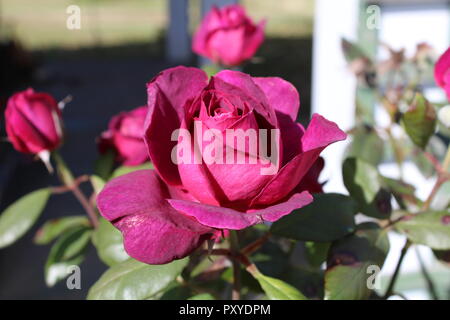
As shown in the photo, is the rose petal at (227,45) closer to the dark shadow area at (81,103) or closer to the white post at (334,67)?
the dark shadow area at (81,103)

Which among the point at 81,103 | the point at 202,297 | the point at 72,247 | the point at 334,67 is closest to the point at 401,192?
the point at 202,297

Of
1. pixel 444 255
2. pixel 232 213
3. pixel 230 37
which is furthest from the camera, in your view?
pixel 230 37

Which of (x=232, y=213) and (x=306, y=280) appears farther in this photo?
(x=306, y=280)

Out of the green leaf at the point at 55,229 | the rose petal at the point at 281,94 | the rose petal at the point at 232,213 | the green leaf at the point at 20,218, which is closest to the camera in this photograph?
the rose petal at the point at 232,213

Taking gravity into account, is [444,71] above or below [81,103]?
above

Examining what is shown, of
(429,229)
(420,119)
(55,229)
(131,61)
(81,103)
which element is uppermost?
(420,119)

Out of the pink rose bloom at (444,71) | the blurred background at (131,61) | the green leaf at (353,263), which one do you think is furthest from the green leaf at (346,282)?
the blurred background at (131,61)

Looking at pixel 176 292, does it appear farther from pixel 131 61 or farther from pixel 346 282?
pixel 131 61

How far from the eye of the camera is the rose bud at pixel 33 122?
68 cm

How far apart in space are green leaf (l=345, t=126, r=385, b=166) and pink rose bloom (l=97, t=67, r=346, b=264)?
39 cm

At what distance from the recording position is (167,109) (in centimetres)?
48

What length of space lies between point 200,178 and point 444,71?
0.29 m

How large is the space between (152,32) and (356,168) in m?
8.36

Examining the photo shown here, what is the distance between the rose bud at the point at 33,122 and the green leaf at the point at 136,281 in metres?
0.23
